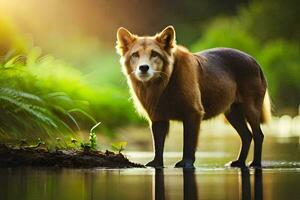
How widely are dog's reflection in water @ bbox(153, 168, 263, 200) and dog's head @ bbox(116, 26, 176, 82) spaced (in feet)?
4.14

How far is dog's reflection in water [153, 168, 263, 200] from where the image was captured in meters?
9.24

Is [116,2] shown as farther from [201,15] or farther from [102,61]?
[102,61]

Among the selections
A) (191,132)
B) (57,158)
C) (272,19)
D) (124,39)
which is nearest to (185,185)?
(57,158)

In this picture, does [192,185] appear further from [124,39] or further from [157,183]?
[124,39]

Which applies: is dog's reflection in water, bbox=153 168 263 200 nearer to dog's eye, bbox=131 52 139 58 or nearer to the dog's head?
the dog's head

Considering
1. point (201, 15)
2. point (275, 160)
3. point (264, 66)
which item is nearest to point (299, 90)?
point (264, 66)

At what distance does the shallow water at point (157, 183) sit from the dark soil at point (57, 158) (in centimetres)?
30

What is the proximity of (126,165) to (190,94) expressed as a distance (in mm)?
1337

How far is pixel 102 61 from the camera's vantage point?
28.8m

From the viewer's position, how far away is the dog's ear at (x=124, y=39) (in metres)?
13.3

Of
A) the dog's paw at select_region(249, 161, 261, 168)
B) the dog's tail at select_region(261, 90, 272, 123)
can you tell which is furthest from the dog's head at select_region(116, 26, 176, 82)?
the dog's tail at select_region(261, 90, 272, 123)

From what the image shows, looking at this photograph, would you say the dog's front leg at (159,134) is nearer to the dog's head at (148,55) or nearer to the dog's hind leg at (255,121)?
the dog's head at (148,55)

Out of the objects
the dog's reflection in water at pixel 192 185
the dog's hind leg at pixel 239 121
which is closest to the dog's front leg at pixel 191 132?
the dog's reflection in water at pixel 192 185

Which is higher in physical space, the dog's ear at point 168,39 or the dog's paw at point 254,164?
the dog's ear at point 168,39
